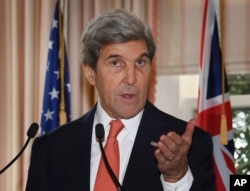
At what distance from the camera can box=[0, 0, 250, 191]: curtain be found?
10.7 ft

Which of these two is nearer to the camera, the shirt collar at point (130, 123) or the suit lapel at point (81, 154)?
the suit lapel at point (81, 154)

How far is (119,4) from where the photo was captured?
3322 millimetres

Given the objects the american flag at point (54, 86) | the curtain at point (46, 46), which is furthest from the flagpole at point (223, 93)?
the american flag at point (54, 86)

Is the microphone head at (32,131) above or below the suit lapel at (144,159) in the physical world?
above

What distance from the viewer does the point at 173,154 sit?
159 centimetres

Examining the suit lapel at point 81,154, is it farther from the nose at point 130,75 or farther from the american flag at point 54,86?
the american flag at point 54,86

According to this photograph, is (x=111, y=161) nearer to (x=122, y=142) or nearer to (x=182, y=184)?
(x=122, y=142)

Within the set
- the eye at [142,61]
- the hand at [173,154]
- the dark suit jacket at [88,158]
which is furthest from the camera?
the eye at [142,61]

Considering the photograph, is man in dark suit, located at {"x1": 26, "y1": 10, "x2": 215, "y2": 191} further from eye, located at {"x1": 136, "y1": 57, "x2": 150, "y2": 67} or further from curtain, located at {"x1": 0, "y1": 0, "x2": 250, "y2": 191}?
curtain, located at {"x1": 0, "y1": 0, "x2": 250, "y2": 191}

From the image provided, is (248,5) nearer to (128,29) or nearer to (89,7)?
(89,7)

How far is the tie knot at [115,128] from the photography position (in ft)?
6.49

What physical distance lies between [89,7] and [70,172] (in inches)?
63.5

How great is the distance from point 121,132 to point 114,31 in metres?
0.35

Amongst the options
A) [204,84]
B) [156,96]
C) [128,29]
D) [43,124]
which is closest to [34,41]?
[43,124]
